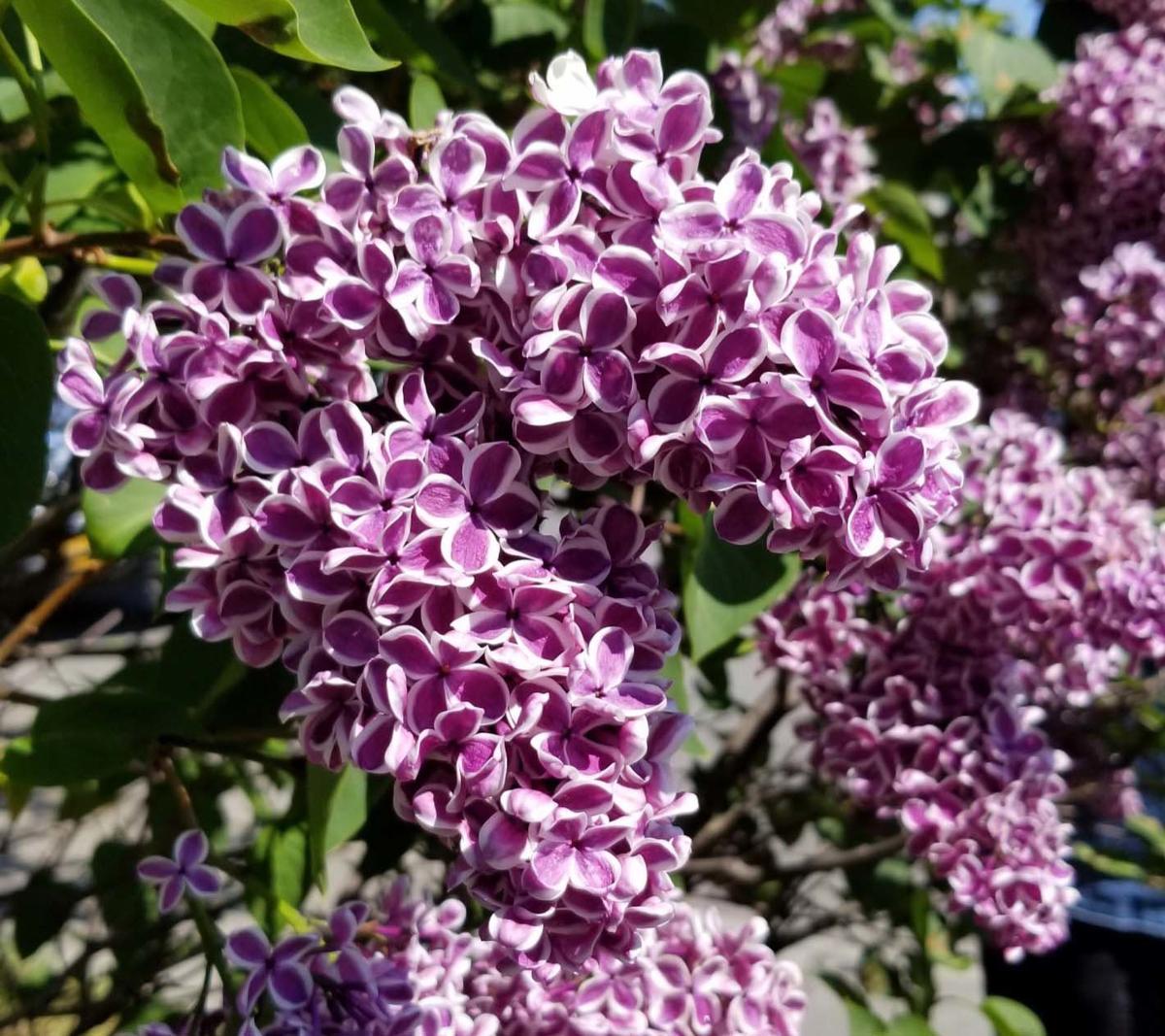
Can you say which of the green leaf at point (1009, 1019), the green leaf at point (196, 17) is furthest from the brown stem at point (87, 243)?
the green leaf at point (1009, 1019)

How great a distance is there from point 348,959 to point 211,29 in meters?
0.69

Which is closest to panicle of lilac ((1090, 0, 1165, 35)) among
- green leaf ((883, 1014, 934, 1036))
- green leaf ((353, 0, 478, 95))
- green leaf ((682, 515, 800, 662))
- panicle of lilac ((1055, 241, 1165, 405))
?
panicle of lilac ((1055, 241, 1165, 405))

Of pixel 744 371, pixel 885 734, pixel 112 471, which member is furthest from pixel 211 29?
pixel 885 734

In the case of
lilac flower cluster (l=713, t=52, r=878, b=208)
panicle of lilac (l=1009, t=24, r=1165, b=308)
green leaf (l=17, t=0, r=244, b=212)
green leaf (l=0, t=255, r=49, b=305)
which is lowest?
green leaf (l=0, t=255, r=49, b=305)

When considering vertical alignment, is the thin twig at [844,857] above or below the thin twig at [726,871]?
above

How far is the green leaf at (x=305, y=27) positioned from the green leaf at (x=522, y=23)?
680 mm

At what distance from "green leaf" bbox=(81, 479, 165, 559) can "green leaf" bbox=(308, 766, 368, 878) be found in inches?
8.0

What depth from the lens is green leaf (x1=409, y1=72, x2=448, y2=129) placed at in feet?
3.06

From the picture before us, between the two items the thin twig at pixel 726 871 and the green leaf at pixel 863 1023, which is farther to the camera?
the thin twig at pixel 726 871

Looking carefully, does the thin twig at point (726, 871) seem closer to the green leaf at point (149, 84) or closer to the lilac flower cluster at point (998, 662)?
the lilac flower cluster at point (998, 662)

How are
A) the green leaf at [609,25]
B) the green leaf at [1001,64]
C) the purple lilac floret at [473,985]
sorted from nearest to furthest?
the purple lilac floret at [473,985]
the green leaf at [609,25]
the green leaf at [1001,64]

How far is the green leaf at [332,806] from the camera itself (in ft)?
2.59

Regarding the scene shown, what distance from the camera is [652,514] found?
105 centimetres

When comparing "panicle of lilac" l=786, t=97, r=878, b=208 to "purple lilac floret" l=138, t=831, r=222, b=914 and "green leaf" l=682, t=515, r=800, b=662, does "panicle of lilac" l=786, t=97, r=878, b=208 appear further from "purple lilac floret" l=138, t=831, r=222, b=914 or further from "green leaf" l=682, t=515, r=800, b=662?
"purple lilac floret" l=138, t=831, r=222, b=914
